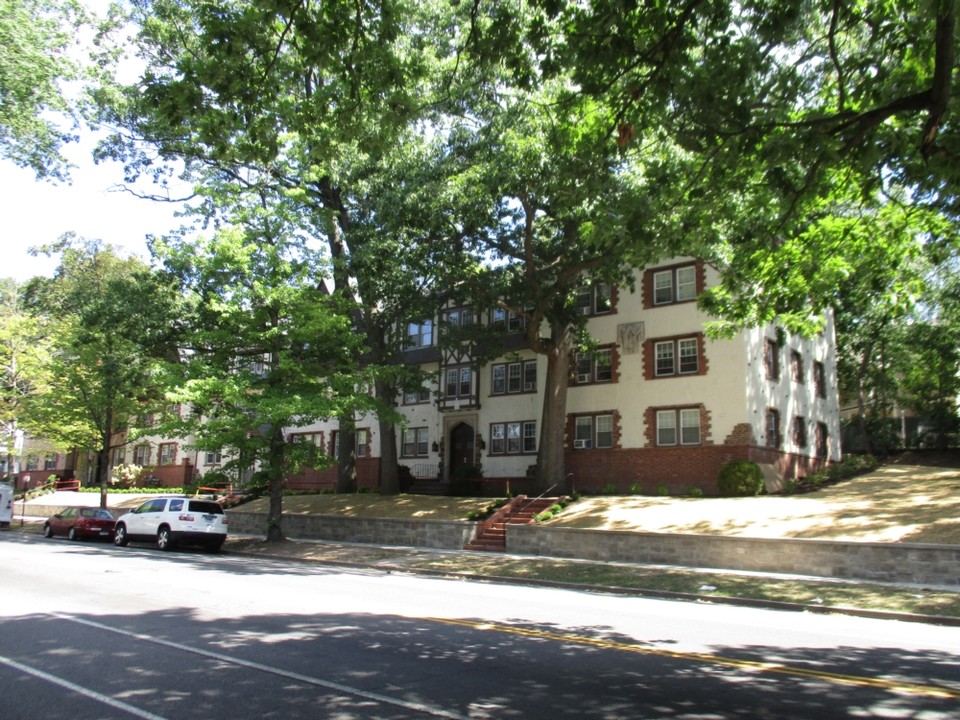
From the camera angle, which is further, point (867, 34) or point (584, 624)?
point (867, 34)

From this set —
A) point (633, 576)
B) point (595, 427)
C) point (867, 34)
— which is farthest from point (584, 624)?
point (595, 427)

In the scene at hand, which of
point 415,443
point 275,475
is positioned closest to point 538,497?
point 275,475

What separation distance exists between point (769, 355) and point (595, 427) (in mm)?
7593

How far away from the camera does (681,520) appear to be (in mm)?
22328

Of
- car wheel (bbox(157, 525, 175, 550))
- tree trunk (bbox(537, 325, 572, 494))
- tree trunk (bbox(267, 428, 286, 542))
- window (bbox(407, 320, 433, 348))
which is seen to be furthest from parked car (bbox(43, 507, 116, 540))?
window (bbox(407, 320, 433, 348))

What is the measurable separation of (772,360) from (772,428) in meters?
2.83

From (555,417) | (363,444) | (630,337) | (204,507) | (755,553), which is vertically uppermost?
(630,337)

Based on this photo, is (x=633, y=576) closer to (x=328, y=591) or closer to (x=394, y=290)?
(x=328, y=591)

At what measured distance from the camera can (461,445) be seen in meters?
36.8

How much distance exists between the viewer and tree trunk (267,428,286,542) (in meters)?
23.5

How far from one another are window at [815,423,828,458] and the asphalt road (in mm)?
23784

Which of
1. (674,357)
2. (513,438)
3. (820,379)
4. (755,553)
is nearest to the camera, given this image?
(755,553)

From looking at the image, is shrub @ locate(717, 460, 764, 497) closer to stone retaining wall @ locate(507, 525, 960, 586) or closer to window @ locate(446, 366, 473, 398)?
stone retaining wall @ locate(507, 525, 960, 586)

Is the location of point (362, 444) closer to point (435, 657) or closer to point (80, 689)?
point (435, 657)
